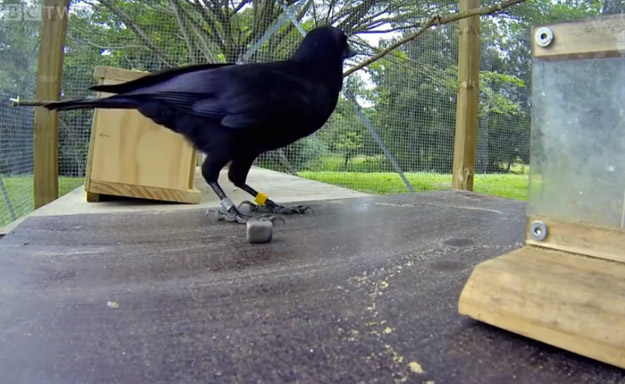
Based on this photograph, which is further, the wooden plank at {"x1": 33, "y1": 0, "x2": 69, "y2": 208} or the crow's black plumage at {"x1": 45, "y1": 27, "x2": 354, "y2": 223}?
the wooden plank at {"x1": 33, "y1": 0, "x2": 69, "y2": 208}

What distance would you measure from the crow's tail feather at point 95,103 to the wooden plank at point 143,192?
0.35m

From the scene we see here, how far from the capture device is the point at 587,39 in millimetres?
348

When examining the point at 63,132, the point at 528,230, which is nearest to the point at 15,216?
the point at 63,132

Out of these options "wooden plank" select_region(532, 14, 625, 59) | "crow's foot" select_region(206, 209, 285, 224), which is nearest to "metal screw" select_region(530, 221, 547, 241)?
"wooden plank" select_region(532, 14, 625, 59)

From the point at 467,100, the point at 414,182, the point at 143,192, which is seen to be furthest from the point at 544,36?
the point at 414,182

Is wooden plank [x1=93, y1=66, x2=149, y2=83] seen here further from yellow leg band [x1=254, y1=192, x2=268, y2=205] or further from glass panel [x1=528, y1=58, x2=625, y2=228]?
glass panel [x1=528, y1=58, x2=625, y2=228]

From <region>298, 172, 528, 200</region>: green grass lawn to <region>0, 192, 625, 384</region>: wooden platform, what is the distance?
2.24 m

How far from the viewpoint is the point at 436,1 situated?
154 inches

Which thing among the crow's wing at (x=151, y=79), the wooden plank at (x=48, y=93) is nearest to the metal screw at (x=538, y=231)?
the crow's wing at (x=151, y=79)

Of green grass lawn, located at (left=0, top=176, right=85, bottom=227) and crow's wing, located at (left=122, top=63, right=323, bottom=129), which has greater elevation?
crow's wing, located at (left=122, top=63, right=323, bottom=129)

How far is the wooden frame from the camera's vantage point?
0.28 metres

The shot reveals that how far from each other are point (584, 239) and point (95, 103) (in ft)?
3.14

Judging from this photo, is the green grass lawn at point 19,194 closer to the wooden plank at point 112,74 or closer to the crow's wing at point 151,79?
the wooden plank at point 112,74

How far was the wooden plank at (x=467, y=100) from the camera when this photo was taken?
1909mm
